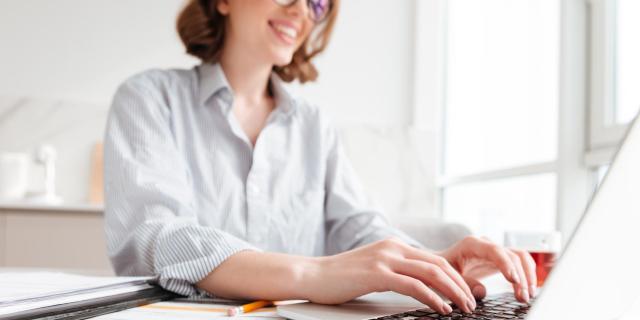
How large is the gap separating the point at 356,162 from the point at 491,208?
0.77m

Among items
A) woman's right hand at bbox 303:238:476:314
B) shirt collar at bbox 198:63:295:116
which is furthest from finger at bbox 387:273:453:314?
shirt collar at bbox 198:63:295:116

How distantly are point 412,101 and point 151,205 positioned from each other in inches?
106

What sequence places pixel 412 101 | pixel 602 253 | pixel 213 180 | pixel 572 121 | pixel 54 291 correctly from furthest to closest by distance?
pixel 412 101, pixel 572 121, pixel 213 180, pixel 54 291, pixel 602 253

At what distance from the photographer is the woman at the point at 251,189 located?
67 cm

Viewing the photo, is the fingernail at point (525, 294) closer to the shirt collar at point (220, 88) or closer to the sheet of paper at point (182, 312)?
the sheet of paper at point (182, 312)

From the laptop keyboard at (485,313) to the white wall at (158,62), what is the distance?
2.65 metres

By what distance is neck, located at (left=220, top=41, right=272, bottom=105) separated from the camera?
1473 millimetres

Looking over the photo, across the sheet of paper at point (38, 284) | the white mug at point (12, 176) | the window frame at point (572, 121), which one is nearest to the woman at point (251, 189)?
the sheet of paper at point (38, 284)

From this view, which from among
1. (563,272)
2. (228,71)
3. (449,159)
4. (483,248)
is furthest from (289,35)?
(449,159)

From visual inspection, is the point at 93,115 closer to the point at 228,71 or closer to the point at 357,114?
the point at 357,114

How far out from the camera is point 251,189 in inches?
51.3

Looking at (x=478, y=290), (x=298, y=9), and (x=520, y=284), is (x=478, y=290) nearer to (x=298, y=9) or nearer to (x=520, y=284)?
(x=520, y=284)

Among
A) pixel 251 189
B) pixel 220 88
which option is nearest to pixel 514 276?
pixel 251 189

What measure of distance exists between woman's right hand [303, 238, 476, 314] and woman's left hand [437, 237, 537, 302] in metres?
0.11
